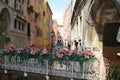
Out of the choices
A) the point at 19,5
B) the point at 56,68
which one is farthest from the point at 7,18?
the point at 56,68

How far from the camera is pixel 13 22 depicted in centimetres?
1912

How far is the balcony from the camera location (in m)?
9.15

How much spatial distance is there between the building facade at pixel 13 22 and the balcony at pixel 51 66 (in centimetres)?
628

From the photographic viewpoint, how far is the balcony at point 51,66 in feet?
→ 30.0

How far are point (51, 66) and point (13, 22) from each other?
10.4 metres

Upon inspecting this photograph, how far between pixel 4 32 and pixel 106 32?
11119 millimetres

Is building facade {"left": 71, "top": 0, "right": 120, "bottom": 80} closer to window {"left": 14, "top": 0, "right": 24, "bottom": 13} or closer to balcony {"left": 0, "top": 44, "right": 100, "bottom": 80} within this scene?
balcony {"left": 0, "top": 44, "right": 100, "bottom": 80}

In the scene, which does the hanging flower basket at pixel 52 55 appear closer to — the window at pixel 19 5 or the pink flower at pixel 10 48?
the pink flower at pixel 10 48

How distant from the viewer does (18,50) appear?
10.3 metres

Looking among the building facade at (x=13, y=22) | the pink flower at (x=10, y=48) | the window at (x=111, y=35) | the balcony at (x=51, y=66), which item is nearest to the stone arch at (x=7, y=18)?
the building facade at (x=13, y=22)

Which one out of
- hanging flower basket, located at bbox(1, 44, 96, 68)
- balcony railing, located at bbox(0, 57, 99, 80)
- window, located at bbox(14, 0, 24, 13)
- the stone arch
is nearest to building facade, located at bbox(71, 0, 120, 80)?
balcony railing, located at bbox(0, 57, 99, 80)

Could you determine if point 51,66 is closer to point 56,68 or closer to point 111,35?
point 56,68

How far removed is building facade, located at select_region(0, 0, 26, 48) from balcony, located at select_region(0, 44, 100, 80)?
247 inches

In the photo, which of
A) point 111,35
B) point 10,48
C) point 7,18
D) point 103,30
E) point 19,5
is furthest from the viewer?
point 19,5
